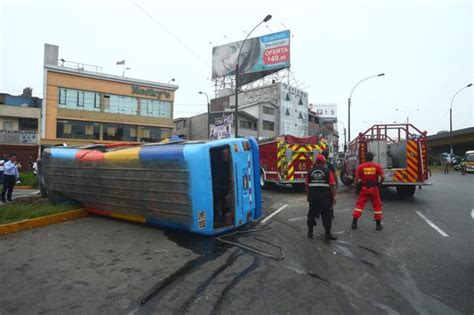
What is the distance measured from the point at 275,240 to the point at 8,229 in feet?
18.6

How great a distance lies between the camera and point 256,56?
2159 inches

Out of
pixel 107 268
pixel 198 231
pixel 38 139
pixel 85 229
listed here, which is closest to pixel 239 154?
pixel 198 231

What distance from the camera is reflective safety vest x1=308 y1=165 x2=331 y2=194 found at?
22.7 ft

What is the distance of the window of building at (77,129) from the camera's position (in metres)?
40.8

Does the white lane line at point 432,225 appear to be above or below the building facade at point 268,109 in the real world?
below

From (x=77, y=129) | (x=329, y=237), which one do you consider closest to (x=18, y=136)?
(x=77, y=129)

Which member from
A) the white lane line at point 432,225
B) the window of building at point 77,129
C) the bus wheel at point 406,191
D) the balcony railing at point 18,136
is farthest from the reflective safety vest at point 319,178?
the window of building at point 77,129

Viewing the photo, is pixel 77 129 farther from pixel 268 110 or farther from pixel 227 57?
pixel 268 110

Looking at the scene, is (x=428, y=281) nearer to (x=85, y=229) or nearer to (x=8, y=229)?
(x=85, y=229)

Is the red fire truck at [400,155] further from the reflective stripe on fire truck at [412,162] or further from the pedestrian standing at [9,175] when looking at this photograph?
the pedestrian standing at [9,175]

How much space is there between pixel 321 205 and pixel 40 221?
20.6 feet

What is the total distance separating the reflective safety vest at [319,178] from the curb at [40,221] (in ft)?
19.4

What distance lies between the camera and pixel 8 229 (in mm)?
7727

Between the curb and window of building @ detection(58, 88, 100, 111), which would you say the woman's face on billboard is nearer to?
window of building @ detection(58, 88, 100, 111)
